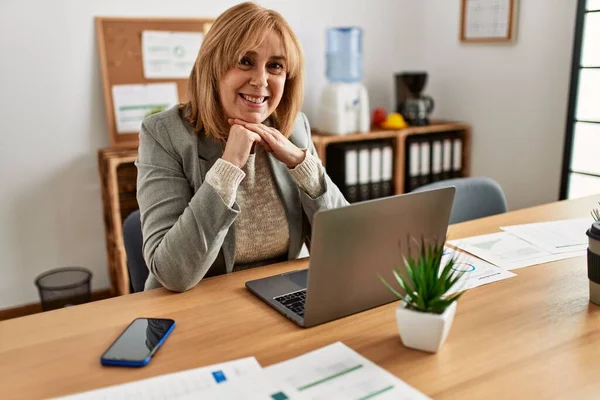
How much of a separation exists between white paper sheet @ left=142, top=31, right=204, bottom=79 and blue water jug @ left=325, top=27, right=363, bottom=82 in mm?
760

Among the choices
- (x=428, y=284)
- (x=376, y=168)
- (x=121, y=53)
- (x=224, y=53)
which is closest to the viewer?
(x=428, y=284)

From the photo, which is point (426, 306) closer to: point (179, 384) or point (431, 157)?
point (179, 384)

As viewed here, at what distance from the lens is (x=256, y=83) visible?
156cm

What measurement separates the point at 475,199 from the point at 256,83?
0.93m

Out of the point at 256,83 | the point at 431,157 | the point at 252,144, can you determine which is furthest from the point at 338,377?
the point at 431,157

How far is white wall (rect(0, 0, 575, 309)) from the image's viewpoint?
108 inches

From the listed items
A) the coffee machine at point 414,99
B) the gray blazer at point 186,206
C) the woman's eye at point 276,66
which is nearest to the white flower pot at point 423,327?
the gray blazer at point 186,206

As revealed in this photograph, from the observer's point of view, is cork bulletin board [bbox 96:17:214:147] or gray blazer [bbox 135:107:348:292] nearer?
gray blazer [bbox 135:107:348:292]

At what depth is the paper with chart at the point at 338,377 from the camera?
35.4 inches

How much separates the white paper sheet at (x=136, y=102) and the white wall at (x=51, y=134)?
0.10 meters

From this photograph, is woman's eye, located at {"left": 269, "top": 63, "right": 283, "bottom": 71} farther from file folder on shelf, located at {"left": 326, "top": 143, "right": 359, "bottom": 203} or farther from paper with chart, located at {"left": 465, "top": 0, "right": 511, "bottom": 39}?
paper with chart, located at {"left": 465, "top": 0, "right": 511, "bottom": 39}

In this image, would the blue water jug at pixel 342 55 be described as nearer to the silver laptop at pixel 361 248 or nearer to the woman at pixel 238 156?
the woman at pixel 238 156

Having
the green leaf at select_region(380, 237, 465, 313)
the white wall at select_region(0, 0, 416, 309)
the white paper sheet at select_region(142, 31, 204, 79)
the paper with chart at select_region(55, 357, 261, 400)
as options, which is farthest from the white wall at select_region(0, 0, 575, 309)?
the green leaf at select_region(380, 237, 465, 313)

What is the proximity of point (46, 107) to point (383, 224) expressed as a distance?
7.28 ft
